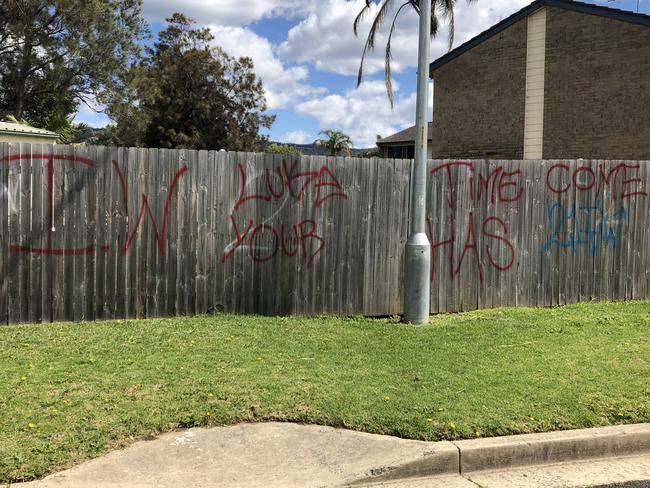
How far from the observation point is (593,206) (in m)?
8.29

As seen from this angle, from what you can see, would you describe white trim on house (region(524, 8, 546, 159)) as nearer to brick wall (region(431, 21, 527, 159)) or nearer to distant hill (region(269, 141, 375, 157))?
brick wall (region(431, 21, 527, 159))

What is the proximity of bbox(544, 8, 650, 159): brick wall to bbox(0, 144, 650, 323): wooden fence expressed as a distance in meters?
9.04

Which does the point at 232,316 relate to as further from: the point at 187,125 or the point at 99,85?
the point at 187,125

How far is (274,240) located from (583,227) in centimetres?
440

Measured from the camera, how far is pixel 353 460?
3.80 metres

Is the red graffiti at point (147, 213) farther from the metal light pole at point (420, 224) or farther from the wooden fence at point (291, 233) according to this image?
the metal light pole at point (420, 224)

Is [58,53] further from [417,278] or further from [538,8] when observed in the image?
[417,278]

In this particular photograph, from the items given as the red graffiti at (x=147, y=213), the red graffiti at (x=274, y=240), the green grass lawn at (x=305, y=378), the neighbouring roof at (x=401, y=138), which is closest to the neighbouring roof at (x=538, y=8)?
the green grass lawn at (x=305, y=378)

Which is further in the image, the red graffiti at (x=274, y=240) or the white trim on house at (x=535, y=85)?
the white trim on house at (x=535, y=85)

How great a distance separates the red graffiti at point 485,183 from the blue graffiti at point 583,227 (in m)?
0.61

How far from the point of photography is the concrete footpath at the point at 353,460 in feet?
11.7

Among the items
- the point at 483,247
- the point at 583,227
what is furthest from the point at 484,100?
the point at 483,247

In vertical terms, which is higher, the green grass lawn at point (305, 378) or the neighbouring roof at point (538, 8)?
the neighbouring roof at point (538, 8)

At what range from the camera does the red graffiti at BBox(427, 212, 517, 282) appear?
7.67 meters
